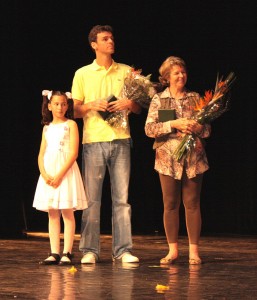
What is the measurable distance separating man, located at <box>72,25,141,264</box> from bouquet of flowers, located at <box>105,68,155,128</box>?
0.04m

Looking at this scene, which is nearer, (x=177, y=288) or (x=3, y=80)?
(x=177, y=288)

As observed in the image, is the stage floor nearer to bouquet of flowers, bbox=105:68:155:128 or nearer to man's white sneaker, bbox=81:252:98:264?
man's white sneaker, bbox=81:252:98:264

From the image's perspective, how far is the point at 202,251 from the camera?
22.2 feet

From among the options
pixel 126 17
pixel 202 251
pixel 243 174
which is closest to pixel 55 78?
pixel 126 17

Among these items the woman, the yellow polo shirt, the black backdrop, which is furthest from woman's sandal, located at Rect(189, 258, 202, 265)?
the black backdrop

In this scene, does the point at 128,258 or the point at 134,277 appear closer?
the point at 134,277

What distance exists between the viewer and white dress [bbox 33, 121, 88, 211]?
18.7 ft

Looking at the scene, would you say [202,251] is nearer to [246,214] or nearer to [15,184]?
[246,214]

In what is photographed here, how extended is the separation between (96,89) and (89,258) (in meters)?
1.02

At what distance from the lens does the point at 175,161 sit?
5688 mm

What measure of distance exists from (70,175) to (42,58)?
119 inches

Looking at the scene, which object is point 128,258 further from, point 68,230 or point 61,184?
point 61,184

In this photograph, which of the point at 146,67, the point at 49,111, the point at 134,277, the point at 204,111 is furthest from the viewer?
the point at 146,67

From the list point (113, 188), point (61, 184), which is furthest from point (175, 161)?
point (61, 184)
